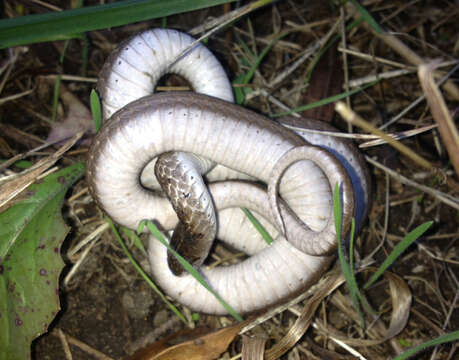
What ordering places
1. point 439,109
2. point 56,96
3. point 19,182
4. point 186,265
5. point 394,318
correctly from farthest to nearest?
point 56,96, point 394,318, point 19,182, point 186,265, point 439,109

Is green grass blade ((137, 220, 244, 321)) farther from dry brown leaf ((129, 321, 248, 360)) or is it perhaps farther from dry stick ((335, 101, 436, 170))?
dry stick ((335, 101, 436, 170))

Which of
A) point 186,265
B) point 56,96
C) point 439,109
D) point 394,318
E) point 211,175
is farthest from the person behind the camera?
point 56,96

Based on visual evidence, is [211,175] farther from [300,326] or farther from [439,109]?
[439,109]

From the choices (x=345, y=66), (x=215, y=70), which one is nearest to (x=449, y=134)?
(x=215, y=70)

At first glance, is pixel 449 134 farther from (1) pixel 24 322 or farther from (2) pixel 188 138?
(1) pixel 24 322

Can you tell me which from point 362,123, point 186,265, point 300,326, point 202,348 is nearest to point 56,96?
point 186,265

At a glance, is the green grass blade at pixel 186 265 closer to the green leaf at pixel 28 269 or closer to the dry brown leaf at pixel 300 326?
the dry brown leaf at pixel 300 326

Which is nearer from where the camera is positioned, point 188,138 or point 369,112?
point 188,138
